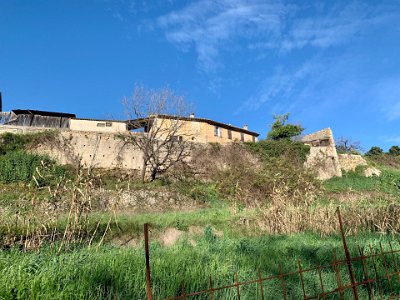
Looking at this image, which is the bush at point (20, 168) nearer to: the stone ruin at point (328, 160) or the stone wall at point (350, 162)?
the stone ruin at point (328, 160)

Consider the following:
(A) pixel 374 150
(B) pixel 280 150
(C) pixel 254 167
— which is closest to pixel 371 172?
(B) pixel 280 150

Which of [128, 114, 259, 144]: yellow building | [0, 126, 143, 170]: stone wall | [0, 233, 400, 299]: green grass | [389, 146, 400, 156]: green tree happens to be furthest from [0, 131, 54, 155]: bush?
[389, 146, 400, 156]: green tree

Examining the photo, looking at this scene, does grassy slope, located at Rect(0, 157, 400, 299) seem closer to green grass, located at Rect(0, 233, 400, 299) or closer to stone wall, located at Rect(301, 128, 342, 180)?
green grass, located at Rect(0, 233, 400, 299)

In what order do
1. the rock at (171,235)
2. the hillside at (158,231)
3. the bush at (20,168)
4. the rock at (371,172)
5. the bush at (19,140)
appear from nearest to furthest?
1. the hillside at (158,231)
2. the rock at (171,235)
3. the bush at (20,168)
4. the bush at (19,140)
5. the rock at (371,172)

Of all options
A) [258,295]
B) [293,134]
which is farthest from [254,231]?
[293,134]

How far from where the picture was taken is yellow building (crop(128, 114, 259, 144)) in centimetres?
2255

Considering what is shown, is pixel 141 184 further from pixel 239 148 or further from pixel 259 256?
pixel 259 256

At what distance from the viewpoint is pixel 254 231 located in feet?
29.1

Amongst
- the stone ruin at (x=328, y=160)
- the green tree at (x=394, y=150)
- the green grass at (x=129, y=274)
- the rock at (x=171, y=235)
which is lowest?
the green grass at (x=129, y=274)

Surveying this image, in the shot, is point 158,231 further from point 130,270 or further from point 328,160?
point 328,160

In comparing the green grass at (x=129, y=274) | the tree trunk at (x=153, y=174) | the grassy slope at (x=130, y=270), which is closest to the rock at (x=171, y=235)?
the grassy slope at (x=130, y=270)

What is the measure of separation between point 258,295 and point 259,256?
151cm

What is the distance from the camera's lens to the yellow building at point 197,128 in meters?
22.5

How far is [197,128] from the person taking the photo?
30.7 meters
